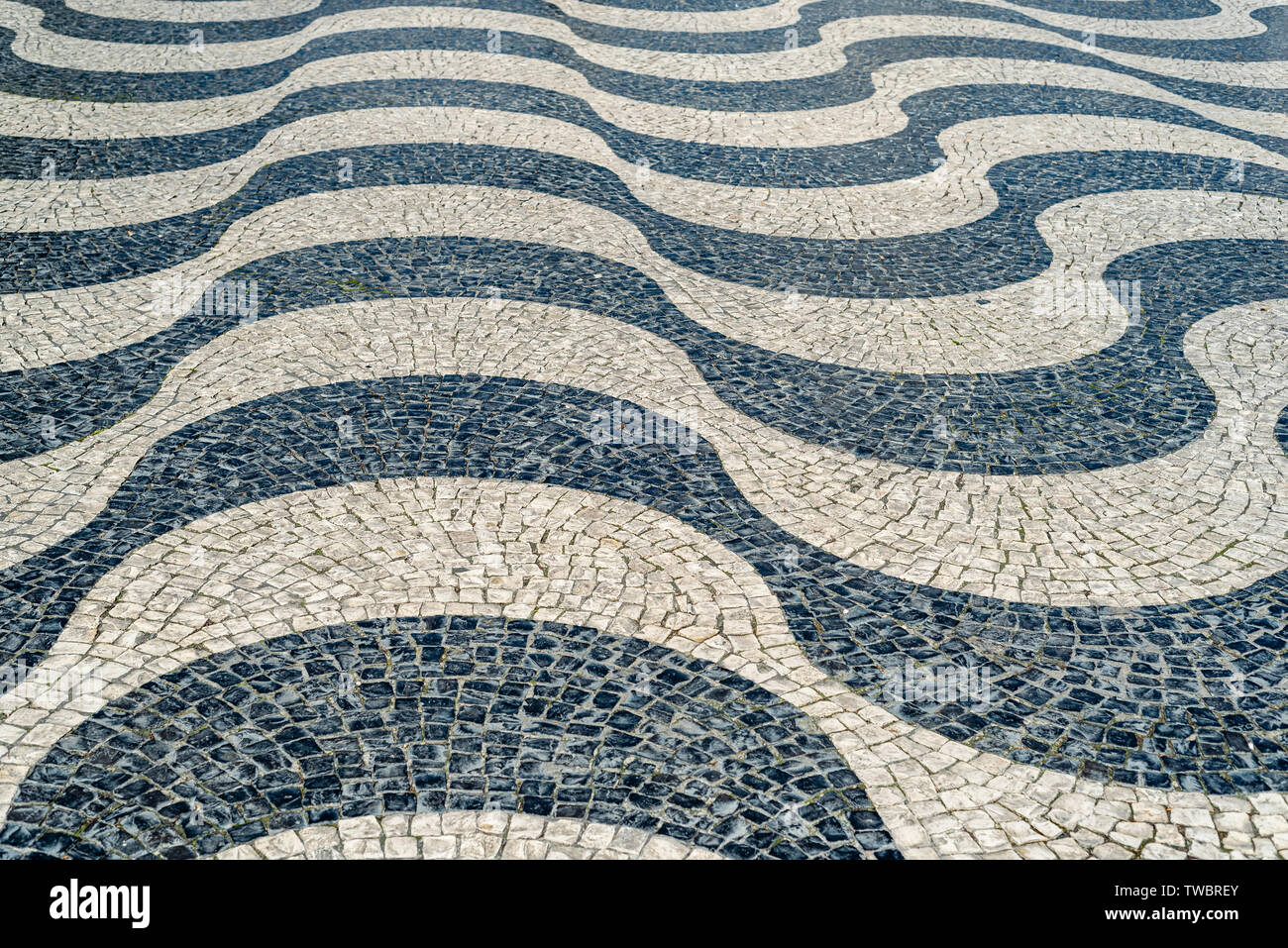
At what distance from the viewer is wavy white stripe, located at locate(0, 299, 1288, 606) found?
694 cm

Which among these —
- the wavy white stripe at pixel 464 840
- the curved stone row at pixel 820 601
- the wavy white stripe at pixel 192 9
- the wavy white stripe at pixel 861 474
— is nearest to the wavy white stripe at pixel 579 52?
the wavy white stripe at pixel 192 9

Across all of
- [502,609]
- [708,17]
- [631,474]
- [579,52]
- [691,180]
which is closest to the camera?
[502,609]

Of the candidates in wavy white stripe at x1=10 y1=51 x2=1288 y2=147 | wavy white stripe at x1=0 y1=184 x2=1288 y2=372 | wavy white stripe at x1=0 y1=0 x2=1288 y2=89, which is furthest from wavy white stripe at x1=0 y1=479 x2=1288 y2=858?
wavy white stripe at x1=0 y1=0 x2=1288 y2=89

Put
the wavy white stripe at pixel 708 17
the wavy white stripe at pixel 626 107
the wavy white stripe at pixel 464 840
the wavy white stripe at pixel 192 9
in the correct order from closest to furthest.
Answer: the wavy white stripe at pixel 464 840 → the wavy white stripe at pixel 626 107 → the wavy white stripe at pixel 192 9 → the wavy white stripe at pixel 708 17

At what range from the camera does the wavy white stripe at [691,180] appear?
11.4 metres

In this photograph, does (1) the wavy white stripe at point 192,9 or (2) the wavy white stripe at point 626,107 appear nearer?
(2) the wavy white stripe at point 626,107

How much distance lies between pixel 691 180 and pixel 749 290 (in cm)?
277

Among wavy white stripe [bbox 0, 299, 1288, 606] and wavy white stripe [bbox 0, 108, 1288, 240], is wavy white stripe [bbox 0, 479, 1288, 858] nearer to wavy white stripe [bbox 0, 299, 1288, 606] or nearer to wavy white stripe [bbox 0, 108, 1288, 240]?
wavy white stripe [bbox 0, 299, 1288, 606]

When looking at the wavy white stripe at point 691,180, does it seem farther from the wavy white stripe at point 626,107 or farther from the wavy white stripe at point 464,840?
the wavy white stripe at point 464,840

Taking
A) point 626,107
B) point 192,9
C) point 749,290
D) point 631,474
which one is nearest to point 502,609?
point 631,474

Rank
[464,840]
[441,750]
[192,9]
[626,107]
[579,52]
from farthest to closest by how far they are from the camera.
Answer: [192,9], [579,52], [626,107], [441,750], [464,840]

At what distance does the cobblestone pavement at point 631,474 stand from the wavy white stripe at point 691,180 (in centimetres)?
7

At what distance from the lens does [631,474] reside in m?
7.66

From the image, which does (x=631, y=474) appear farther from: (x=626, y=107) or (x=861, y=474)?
(x=626, y=107)
